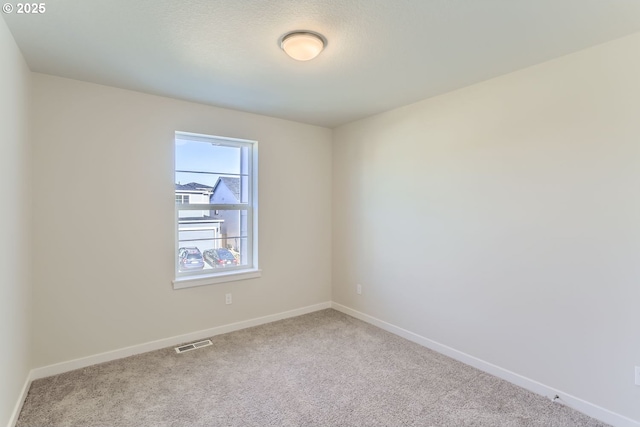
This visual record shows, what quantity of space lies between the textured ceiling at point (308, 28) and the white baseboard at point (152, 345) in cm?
232

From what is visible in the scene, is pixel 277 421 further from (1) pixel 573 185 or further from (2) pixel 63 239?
(1) pixel 573 185

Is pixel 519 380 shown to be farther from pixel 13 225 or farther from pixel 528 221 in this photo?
pixel 13 225

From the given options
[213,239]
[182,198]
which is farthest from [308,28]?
[213,239]

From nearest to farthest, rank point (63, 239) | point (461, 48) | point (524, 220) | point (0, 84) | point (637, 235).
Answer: point (0, 84), point (637, 235), point (461, 48), point (524, 220), point (63, 239)

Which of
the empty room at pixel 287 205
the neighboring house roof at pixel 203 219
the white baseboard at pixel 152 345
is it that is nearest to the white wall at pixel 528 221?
the empty room at pixel 287 205

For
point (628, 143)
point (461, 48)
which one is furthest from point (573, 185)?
point (461, 48)

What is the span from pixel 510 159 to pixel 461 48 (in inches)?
37.6

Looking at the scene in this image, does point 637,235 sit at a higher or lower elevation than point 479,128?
lower

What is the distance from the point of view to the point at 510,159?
253 centimetres

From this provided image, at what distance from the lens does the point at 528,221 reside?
2.42 m

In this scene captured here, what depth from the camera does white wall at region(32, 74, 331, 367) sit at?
8.46 feet

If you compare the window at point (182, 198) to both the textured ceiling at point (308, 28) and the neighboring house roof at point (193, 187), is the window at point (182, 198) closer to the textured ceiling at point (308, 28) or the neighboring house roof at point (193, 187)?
the neighboring house roof at point (193, 187)

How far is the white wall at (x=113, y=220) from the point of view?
2.58 meters

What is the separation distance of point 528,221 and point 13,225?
350 centimetres
